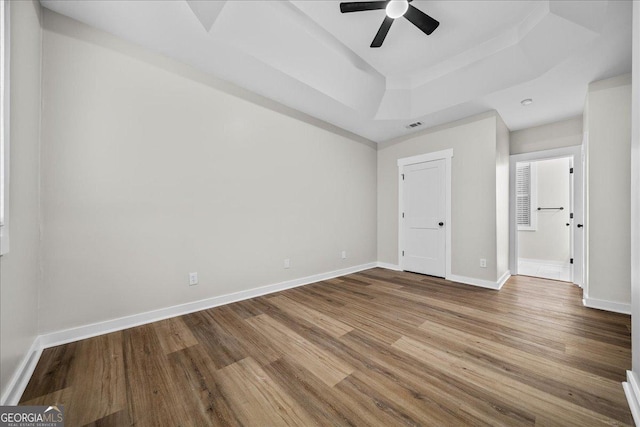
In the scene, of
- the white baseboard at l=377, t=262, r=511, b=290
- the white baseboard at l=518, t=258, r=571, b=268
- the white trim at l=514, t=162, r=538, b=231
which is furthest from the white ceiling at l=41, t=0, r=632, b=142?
the white baseboard at l=518, t=258, r=571, b=268

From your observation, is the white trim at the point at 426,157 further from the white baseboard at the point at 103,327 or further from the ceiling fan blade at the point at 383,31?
the white baseboard at the point at 103,327

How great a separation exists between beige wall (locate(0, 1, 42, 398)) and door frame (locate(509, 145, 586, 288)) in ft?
18.6

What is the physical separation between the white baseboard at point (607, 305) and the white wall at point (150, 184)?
345 centimetres

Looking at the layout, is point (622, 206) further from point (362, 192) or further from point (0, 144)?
point (0, 144)

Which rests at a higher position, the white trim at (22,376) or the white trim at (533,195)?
the white trim at (533,195)

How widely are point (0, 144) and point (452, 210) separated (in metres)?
4.63

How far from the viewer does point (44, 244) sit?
1.84 m

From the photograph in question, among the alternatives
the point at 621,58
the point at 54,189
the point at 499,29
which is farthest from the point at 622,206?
the point at 54,189

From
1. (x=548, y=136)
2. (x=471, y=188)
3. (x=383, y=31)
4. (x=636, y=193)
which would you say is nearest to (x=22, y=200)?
(x=383, y=31)

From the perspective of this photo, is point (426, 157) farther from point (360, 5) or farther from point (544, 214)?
point (544, 214)

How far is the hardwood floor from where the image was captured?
1.24 m

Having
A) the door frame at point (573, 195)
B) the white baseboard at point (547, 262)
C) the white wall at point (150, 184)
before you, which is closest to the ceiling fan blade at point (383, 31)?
the white wall at point (150, 184)

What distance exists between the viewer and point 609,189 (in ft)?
8.56

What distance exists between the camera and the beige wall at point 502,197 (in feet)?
11.5
